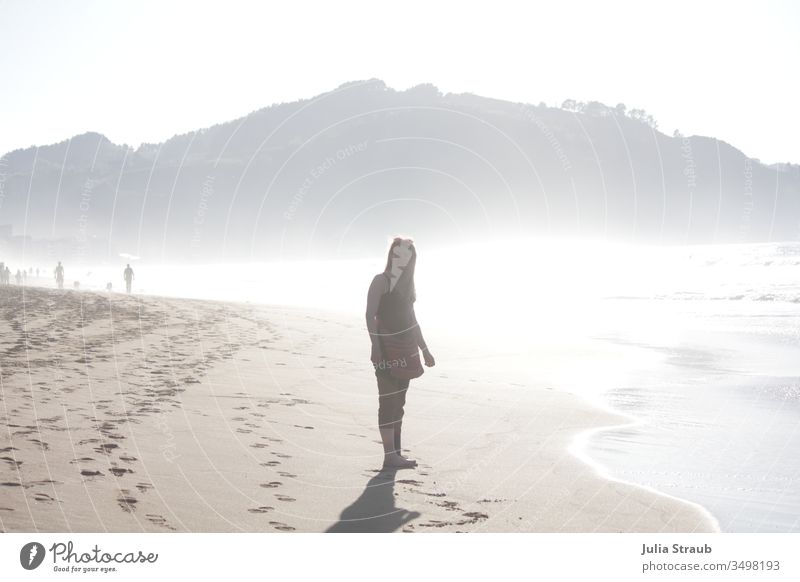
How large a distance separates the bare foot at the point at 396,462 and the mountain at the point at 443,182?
60.0 meters

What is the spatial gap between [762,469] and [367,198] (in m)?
98.2

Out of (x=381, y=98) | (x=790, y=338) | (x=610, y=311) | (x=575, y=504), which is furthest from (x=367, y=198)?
(x=575, y=504)

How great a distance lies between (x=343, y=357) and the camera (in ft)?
51.1

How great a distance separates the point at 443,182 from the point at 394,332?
266ft

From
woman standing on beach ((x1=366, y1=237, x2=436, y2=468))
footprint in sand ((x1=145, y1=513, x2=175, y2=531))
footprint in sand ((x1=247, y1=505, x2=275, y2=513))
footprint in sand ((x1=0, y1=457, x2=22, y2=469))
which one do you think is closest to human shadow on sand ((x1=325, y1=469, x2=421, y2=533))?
footprint in sand ((x1=247, y1=505, x2=275, y2=513))

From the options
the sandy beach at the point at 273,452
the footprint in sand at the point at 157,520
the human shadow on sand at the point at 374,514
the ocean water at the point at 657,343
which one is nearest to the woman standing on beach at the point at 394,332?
the sandy beach at the point at 273,452

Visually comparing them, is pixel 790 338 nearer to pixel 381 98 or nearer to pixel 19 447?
pixel 19 447

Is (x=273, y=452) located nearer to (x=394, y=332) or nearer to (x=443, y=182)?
(x=394, y=332)

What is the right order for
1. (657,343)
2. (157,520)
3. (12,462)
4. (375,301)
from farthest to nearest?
(657,343)
(375,301)
(12,462)
(157,520)

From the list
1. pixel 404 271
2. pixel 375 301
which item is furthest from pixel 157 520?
pixel 404 271

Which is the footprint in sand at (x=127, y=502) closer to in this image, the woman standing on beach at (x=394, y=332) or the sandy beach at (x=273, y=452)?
the sandy beach at (x=273, y=452)

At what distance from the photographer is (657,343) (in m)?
20.5

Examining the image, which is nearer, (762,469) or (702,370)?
(762,469)

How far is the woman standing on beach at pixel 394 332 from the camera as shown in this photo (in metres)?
6.48
